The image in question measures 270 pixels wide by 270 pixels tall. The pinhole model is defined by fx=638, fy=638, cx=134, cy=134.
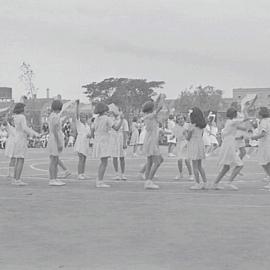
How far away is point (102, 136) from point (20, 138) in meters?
1.97

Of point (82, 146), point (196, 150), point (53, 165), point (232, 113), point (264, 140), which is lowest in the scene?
point (53, 165)

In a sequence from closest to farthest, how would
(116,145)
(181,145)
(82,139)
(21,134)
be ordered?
(21,134) < (116,145) < (181,145) < (82,139)

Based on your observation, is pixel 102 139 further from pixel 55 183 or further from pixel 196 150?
pixel 196 150

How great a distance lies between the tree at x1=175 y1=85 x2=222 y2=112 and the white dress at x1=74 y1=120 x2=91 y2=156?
6735cm

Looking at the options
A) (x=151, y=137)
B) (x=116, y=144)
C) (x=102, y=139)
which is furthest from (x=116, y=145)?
(x=151, y=137)

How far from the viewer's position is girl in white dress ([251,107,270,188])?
1405 centimetres

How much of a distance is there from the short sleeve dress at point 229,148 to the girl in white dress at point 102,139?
8.45 ft

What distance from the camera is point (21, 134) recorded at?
584 inches

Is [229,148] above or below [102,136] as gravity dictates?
below

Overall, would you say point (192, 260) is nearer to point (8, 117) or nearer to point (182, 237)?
point (182, 237)

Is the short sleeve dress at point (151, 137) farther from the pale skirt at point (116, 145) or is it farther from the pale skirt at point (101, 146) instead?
the pale skirt at point (116, 145)

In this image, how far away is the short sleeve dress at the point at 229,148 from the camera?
13.6 meters

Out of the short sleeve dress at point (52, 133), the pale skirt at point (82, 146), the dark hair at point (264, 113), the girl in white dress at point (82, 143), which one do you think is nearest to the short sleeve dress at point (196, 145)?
the dark hair at point (264, 113)

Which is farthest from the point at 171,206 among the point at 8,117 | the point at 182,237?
the point at 8,117
